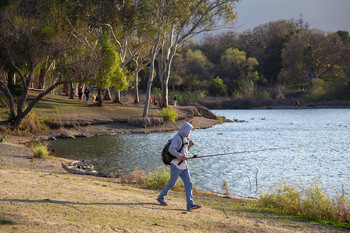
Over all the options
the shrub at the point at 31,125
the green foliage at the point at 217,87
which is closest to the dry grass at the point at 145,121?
the shrub at the point at 31,125

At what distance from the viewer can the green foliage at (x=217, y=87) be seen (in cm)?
8594

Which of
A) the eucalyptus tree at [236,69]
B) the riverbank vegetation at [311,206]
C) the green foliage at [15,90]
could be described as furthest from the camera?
the eucalyptus tree at [236,69]

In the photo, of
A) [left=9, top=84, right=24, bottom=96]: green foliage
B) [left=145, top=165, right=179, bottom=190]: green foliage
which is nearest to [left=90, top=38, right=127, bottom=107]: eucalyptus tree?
[left=9, top=84, right=24, bottom=96]: green foliage

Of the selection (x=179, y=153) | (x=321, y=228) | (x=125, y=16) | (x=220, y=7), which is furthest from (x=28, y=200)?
(x=220, y=7)

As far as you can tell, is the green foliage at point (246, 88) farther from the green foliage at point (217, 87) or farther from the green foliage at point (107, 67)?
the green foliage at point (107, 67)

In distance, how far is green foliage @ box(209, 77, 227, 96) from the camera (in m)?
85.9

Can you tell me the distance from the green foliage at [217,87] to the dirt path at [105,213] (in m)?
75.5

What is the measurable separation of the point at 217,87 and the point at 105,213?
3134 inches

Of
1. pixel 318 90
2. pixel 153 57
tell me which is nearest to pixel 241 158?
pixel 153 57

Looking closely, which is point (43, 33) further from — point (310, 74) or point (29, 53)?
point (310, 74)

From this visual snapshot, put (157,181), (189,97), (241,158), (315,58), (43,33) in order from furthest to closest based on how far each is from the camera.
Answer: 1. (315,58)
2. (189,97)
3. (43,33)
4. (241,158)
5. (157,181)

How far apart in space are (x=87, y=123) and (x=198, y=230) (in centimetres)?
2747

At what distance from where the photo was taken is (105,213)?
25.5 ft

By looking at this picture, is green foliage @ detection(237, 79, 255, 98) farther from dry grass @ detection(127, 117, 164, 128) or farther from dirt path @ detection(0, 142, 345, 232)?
dirt path @ detection(0, 142, 345, 232)
